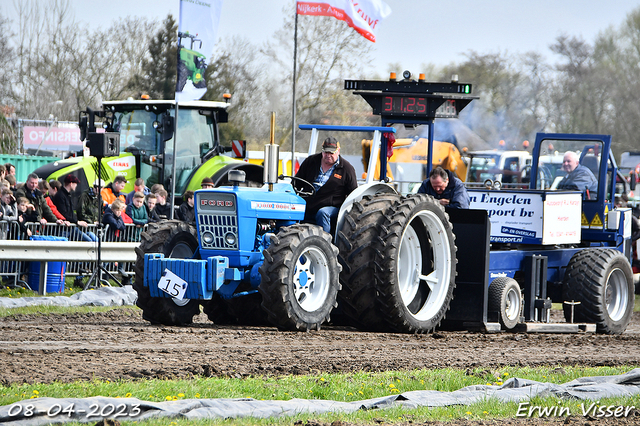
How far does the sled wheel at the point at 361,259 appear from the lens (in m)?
8.84

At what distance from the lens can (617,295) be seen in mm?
11711

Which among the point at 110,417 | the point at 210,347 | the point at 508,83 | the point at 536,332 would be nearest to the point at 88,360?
the point at 210,347

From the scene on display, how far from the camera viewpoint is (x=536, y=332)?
10445 mm

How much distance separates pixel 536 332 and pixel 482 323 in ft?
3.42

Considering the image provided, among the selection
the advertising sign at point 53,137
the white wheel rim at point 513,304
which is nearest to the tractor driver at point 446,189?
the white wheel rim at point 513,304

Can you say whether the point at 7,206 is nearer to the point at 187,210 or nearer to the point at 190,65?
the point at 187,210

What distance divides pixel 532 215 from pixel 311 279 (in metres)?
3.58

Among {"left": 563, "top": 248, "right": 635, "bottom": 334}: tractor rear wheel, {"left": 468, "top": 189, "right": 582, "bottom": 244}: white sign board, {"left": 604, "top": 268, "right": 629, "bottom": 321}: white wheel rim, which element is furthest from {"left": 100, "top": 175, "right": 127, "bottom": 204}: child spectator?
{"left": 604, "top": 268, "right": 629, "bottom": 321}: white wheel rim

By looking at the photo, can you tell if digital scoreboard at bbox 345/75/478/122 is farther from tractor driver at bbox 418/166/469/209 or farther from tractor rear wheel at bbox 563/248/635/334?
tractor rear wheel at bbox 563/248/635/334

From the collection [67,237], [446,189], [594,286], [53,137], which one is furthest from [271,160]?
[53,137]

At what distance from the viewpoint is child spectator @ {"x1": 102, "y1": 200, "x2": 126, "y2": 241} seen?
14555 millimetres

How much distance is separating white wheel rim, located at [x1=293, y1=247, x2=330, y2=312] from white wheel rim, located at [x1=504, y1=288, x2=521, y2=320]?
2594mm

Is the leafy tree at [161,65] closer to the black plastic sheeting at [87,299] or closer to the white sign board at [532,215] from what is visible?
the black plastic sheeting at [87,299]

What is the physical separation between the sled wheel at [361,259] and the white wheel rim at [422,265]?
0.68 m
